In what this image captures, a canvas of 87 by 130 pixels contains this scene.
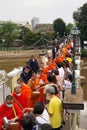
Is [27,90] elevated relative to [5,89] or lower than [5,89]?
elevated

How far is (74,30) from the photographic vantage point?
11117 mm

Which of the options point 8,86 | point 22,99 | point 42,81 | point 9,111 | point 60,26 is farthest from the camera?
point 60,26

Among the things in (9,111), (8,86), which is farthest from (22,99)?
(8,86)

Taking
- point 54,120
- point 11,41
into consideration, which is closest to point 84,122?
point 54,120

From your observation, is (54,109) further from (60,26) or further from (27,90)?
(60,26)

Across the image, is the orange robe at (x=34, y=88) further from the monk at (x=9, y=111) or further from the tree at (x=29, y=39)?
the tree at (x=29, y=39)

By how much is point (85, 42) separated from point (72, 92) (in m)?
60.7

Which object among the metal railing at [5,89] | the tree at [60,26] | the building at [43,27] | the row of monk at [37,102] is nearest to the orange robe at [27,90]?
the row of monk at [37,102]

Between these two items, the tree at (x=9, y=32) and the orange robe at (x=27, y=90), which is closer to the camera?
the orange robe at (x=27, y=90)

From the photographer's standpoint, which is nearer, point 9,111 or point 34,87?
point 9,111

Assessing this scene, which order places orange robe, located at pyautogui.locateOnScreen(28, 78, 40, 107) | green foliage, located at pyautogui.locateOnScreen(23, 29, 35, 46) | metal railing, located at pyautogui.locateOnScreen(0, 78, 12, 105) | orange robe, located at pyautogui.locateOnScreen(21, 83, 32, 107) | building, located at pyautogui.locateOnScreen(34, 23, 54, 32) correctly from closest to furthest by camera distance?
orange robe, located at pyautogui.locateOnScreen(21, 83, 32, 107) < orange robe, located at pyautogui.locateOnScreen(28, 78, 40, 107) < metal railing, located at pyautogui.locateOnScreen(0, 78, 12, 105) < green foliage, located at pyautogui.locateOnScreen(23, 29, 35, 46) < building, located at pyautogui.locateOnScreen(34, 23, 54, 32)

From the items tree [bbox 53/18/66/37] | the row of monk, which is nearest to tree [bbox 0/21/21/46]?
tree [bbox 53/18/66/37]

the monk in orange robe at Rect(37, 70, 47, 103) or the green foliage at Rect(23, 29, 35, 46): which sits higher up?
the monk in orange robe at Rect(37, 70, 47, 103)

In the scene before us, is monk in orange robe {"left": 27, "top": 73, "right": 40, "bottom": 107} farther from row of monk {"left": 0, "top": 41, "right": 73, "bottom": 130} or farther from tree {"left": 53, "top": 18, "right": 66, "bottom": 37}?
tree {"left": 53, "top": 18, "right": 66, "bottom": 37}
